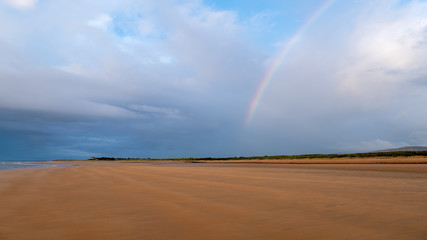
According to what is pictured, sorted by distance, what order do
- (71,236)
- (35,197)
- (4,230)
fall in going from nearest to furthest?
(71,236) → (4,230) → (35,197)

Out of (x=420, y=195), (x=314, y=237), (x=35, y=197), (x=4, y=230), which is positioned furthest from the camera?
(x=35, y=197)

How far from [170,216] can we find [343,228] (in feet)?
8.91

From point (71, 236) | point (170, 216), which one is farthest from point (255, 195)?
point (71, 236)

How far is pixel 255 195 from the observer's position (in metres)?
6.89

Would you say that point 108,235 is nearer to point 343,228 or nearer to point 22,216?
point 22,216

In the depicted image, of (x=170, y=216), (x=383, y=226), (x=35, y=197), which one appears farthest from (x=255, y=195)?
(x=35, y=197)

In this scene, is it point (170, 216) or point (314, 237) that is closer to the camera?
point (314, 237)

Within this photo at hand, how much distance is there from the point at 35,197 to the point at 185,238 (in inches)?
222

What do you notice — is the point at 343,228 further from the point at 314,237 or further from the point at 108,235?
the point at 108,235

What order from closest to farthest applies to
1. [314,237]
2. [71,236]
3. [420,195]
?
[314,237]
[71,236]
[420,195]

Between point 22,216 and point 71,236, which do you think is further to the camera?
point 22,216

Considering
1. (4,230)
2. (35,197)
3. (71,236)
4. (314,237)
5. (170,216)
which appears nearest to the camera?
(314,237)

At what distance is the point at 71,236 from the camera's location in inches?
144

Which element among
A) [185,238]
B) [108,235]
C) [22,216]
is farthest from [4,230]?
[185,238]
